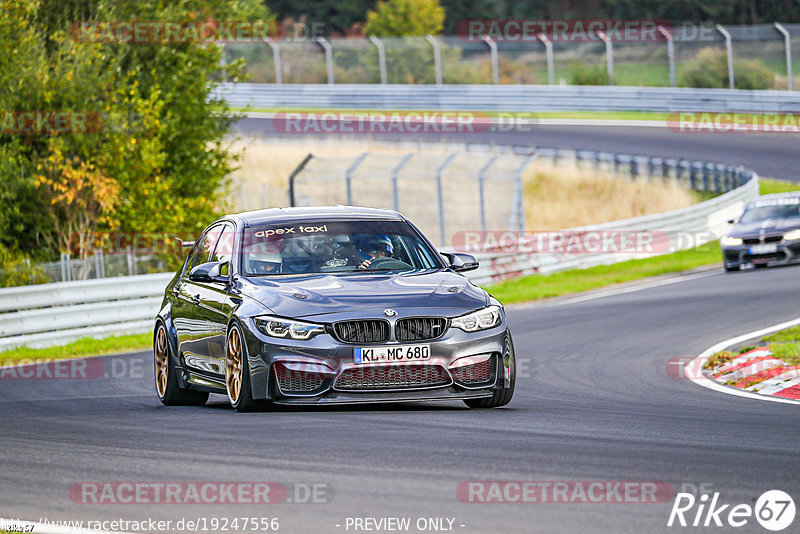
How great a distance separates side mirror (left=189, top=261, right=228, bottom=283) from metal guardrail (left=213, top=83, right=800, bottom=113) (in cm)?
3380

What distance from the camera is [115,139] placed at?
2389 centimetres

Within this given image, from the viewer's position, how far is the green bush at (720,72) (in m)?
46.4

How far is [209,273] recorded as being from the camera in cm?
1035

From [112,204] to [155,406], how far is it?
43.8 ft

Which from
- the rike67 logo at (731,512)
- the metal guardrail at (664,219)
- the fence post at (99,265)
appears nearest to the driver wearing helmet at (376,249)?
the rike67 logo at (731,512)

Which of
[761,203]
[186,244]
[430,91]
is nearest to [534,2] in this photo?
[430,91]

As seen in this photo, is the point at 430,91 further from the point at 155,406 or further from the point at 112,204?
the point at 155,406

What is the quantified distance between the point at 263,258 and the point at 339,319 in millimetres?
1464

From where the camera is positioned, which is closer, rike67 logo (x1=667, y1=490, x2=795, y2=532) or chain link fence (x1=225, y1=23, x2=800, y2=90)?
rike67 logo (x1=667, y1=490, x2=795, y2=532)

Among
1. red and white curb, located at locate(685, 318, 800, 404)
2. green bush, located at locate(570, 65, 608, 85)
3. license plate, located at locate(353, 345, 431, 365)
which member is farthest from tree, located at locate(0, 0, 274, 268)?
green bush, located at locate(570, 65, 608, 85)

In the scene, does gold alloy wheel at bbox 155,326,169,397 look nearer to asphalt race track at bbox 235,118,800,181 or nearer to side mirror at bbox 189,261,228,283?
side mirror at bbox 189,261,228,283

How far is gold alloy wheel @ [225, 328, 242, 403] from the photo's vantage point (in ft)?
31.4

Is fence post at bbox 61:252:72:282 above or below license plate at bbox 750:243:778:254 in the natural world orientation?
above

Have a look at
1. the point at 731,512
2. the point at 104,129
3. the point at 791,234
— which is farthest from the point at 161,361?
the point at 791,234
